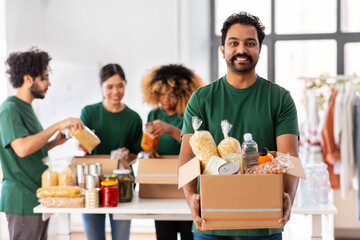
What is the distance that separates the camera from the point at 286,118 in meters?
1.62

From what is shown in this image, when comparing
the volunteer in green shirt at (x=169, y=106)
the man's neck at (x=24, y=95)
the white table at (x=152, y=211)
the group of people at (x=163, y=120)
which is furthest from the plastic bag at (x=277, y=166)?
the man's neck at (x=24, y=95)

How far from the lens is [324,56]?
462 cm

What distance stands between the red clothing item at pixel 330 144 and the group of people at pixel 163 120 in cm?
146

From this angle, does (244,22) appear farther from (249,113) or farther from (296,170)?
(296,170)

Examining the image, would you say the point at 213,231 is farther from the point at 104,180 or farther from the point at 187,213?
the point at 104,180

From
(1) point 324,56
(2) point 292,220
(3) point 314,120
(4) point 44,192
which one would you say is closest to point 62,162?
(4) point 44,192

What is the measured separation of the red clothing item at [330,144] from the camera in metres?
3.94

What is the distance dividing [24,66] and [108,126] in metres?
0.60

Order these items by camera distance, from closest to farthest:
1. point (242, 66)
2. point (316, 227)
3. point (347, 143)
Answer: point (242, 66) → point (316, 227) → point (347, 143)

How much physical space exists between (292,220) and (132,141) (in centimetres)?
121

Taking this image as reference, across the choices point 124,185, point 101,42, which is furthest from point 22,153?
point 101,42

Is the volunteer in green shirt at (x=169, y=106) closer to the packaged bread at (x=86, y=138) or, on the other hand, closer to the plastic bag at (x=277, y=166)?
the packaged bread at (x=86, y=138)

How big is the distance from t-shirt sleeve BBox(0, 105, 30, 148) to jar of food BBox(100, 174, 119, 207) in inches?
19.7

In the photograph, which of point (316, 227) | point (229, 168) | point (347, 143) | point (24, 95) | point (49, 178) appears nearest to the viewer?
point (229, 168)
